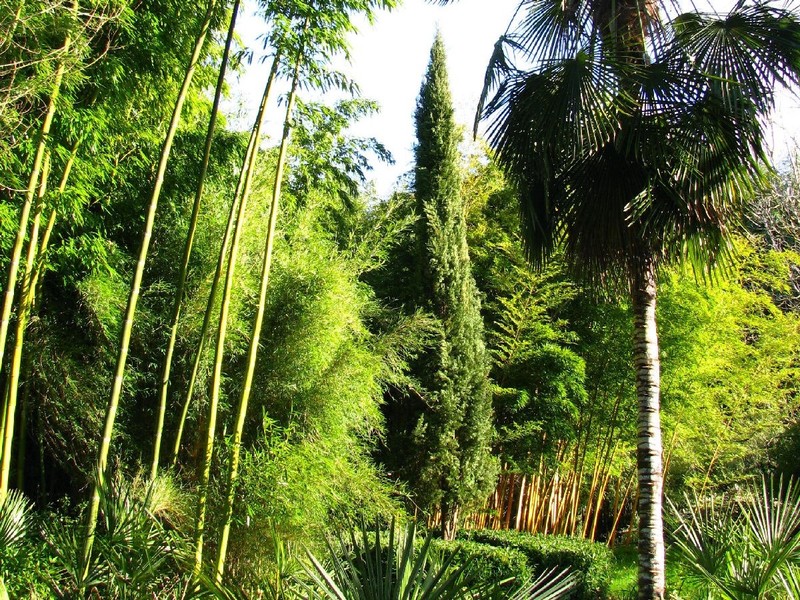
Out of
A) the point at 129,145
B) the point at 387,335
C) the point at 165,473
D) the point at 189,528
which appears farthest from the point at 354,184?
the point at 189,528

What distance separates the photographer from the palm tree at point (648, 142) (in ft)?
11.6

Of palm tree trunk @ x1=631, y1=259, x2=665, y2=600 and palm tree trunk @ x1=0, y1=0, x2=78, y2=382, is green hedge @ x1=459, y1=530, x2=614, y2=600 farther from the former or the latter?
palm tree trunk @ x1=0, y1=0, x2=78, y2=382

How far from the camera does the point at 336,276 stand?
17.2ft

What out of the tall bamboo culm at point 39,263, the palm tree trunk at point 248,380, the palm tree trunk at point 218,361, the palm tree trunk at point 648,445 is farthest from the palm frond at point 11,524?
the palm tree trunk at point 648,445

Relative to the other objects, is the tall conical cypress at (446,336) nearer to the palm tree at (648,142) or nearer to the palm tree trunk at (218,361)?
the palm tree at (648,142)

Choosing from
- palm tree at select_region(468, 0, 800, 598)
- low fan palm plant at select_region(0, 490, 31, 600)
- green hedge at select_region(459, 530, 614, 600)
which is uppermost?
palm tree at select_region(468, 0, 800, 598)

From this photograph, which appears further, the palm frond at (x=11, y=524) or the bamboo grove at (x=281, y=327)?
the bamboo grove at (x=281, y=327)

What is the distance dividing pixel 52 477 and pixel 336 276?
8.75ft

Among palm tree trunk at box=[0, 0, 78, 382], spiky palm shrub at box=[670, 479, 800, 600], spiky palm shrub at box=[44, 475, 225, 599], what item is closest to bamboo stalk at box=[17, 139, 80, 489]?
palm tree trunk at box=[0, 0, 78, 382]

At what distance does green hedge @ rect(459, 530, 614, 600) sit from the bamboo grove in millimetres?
856

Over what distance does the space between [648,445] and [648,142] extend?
171cm

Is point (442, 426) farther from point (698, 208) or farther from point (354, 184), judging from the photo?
point (698, 208)

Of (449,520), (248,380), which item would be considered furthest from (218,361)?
(449,520)

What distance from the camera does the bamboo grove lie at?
300 cm
